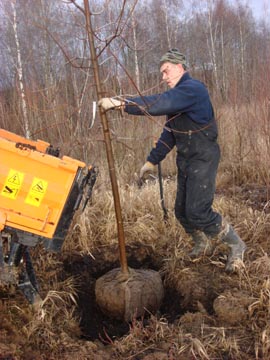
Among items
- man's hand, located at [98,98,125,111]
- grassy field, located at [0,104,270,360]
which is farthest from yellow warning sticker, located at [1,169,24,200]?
grassy field, located at [0,104,270,360]

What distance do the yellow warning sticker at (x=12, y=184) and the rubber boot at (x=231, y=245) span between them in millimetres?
A: 1906

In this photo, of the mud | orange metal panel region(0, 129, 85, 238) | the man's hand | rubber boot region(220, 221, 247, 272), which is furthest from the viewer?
rubber boot region(220, 221, 247, 272)

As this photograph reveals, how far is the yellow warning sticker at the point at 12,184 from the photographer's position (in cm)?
254

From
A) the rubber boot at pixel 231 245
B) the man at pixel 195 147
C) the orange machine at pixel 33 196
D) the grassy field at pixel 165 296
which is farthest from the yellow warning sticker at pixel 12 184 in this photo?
the rubber boot at pixel 231 245

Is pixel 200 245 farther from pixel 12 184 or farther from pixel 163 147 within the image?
pixel 12 184

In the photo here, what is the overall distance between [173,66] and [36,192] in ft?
5.60

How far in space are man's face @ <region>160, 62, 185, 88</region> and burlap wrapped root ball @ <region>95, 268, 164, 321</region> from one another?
5.63 ft

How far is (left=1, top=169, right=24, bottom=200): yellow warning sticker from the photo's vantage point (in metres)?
2.54

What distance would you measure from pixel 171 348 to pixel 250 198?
3.43 m

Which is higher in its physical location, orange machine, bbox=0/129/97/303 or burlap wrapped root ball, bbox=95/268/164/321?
orange machine, bbox=0/129/97/303

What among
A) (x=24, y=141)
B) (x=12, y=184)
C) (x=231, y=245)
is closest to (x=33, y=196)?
(x=12, y=184)

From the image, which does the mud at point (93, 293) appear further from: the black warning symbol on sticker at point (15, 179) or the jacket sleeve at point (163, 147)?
the black warning symbol on sticker at point (15, 179)

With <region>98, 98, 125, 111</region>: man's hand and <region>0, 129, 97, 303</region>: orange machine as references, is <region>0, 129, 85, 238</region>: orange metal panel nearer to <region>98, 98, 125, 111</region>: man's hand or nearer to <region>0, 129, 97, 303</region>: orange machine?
<region>0, 129, 97, 303</region>: orange machine

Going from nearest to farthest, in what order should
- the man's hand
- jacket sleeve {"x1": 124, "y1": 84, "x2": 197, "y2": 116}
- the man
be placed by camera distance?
1. the man's hand
2. jacket sleeve {"x1": 124, "y1": 84, "x2": 197, "y2": 116}
3. the man
